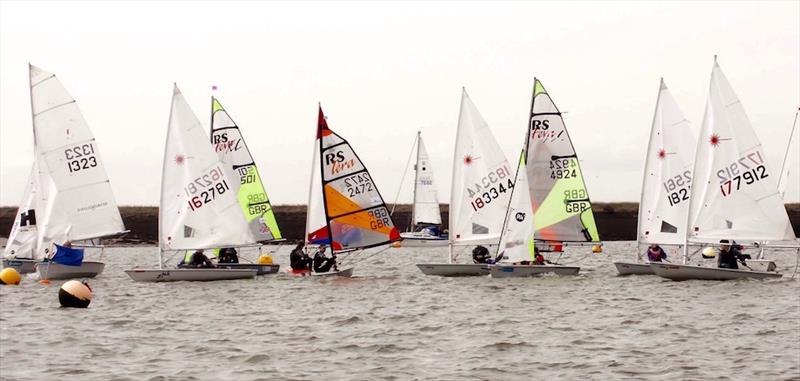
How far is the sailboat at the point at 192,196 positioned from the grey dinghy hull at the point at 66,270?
346 cm

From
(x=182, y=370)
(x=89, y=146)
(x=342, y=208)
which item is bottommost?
(x=182, y=370)

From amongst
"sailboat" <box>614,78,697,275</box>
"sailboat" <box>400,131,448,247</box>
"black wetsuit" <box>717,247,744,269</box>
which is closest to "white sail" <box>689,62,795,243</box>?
"black wetsuit" <box>717,247,744,269</box>

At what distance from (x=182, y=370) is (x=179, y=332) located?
5640 millimetres

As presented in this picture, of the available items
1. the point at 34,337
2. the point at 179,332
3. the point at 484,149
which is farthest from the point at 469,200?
the point at 34,337

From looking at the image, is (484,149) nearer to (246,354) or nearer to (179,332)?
(179,332)

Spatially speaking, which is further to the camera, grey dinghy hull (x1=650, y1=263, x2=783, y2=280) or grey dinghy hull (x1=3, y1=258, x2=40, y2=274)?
grey dinghy hull (x1=3, y1=258, x2=40, y2=274)

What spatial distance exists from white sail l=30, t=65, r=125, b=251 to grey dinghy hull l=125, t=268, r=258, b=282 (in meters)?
4.69

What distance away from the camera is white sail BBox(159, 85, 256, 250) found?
127 ft

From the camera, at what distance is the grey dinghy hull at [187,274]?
36.6 m

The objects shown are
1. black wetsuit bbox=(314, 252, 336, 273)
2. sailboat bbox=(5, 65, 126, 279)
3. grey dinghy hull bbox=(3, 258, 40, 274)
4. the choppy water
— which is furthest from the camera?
grey dinghy hull bbox=(3, 258, 40, 274)

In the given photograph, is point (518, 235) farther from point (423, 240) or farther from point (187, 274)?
point (423, 240)

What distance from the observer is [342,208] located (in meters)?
38.9


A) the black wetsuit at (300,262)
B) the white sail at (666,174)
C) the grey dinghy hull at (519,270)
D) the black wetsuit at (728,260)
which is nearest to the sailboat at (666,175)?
the white sail at (666,174)

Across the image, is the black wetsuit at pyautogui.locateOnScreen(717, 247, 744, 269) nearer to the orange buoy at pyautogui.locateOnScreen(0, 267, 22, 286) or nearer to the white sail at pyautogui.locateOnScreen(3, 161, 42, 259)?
the orange buoy at pyautogui.locateOnScreen(0, 267, 22, 286)
